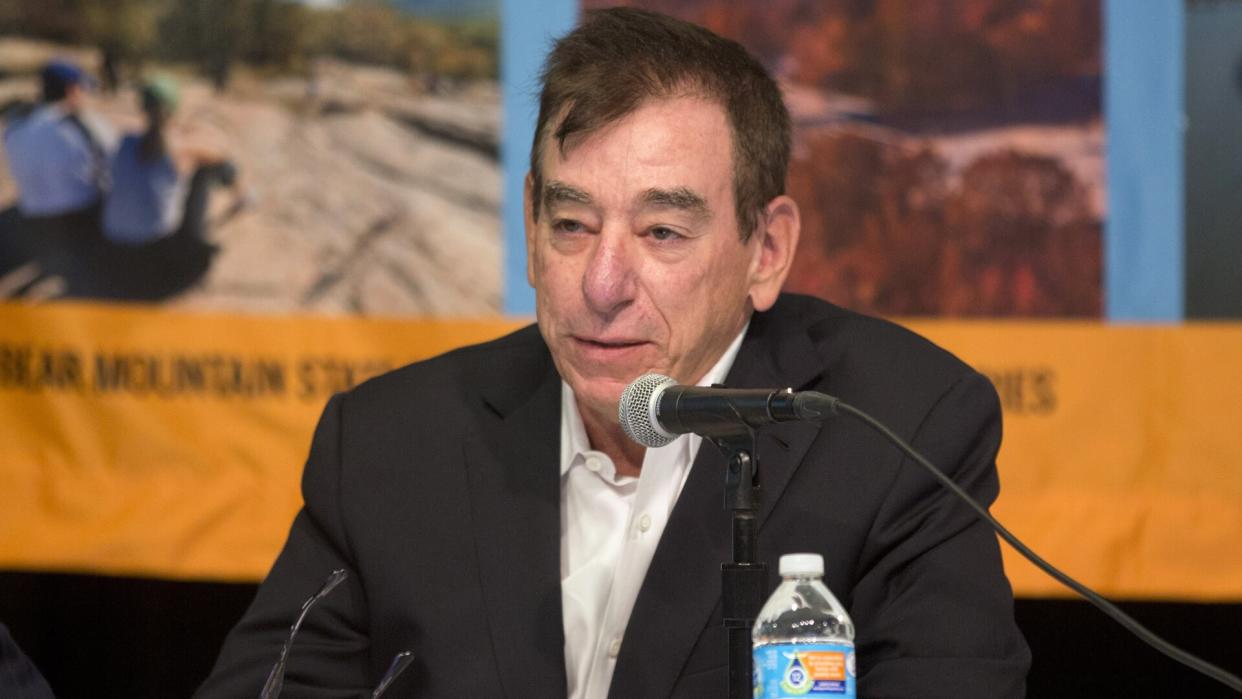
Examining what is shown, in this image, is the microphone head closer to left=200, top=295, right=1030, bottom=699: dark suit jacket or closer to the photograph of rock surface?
left=200, top=295, right=1030, bottom=699: dark suit jacket

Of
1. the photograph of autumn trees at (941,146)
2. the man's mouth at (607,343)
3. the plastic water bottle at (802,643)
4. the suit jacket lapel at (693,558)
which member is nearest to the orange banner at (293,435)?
the photograph of autumn trees at (941,146)

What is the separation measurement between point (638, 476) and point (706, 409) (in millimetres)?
814

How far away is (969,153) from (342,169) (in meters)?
1.31

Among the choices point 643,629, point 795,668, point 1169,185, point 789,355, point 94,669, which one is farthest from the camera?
point 94,669

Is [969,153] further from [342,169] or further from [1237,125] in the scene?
[342,169]

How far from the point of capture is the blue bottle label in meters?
1.46

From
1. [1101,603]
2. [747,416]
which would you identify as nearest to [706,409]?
Result: [747,416]

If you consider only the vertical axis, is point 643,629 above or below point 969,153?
below

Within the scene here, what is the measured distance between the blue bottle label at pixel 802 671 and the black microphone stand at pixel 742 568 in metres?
0.02

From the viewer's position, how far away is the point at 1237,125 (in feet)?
10.2

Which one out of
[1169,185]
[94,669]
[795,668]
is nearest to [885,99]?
[1169,185]

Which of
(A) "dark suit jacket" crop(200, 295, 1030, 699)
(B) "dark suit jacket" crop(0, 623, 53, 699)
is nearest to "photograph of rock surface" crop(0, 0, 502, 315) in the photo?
(A) "dark suit jacket" crop(200, 295, 1030, 699)

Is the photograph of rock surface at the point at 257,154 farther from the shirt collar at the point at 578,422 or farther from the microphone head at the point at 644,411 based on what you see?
the microphone head at the point at 644,411

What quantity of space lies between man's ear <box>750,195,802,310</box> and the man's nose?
272 mm
